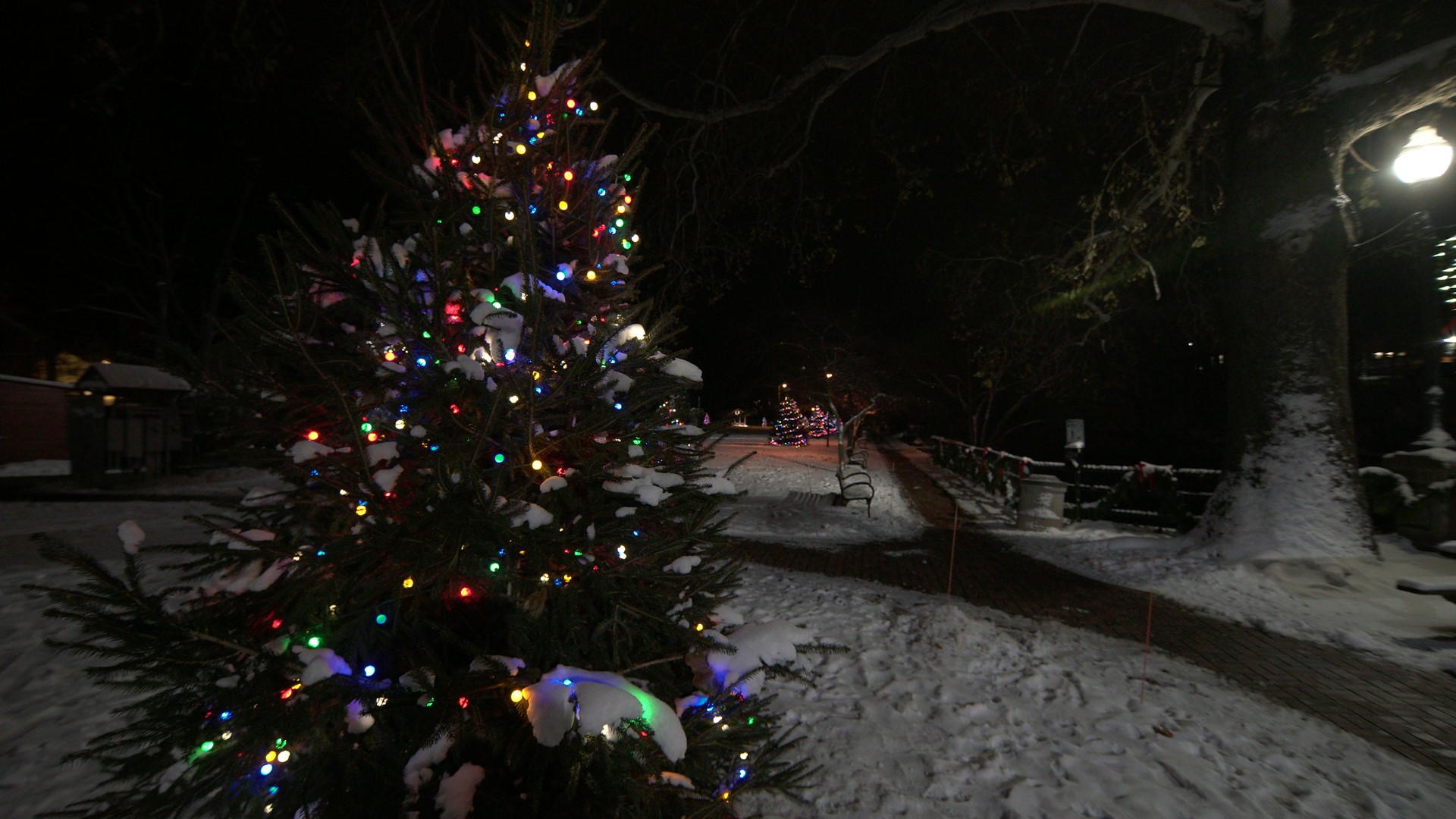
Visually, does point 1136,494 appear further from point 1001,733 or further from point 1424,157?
point 1001,733

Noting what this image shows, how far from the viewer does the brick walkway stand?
3.98 meters

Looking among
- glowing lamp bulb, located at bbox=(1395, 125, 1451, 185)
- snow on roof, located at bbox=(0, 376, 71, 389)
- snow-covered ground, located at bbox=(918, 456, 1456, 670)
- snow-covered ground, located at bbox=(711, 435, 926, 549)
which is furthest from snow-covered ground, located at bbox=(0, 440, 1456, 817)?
snow on roof, located at bbox=(0, 376, 71, 389)

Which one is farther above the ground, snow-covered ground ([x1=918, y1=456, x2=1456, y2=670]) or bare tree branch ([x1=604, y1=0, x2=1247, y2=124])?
bare tree branch ([x1=604, y1=0, x2=1247, y2=124])

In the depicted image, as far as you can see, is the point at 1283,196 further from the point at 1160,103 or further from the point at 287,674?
the point at 287,674

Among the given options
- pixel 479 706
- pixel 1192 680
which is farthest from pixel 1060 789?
pixel 479 706

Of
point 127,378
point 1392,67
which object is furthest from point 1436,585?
point 127,378

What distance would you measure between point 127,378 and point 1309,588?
64.3 feet

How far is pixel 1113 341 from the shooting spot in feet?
58.1

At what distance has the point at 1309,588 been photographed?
259 inches

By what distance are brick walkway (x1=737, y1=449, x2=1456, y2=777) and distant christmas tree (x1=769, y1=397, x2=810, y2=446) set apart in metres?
23.9

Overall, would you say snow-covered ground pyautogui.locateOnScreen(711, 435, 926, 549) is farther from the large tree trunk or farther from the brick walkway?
the large tree trunk

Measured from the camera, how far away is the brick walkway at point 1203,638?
398 cm

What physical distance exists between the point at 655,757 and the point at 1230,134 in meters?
10.0

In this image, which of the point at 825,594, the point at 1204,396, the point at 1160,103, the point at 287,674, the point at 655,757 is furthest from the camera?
the point at 1204,396
